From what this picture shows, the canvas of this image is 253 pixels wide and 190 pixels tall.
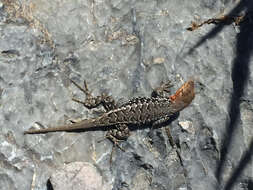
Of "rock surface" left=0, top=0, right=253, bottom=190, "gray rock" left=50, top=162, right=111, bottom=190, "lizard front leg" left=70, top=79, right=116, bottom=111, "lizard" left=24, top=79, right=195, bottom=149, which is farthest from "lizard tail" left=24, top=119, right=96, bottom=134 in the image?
"gray rock" left=50, top=162, right=111, bottom=190

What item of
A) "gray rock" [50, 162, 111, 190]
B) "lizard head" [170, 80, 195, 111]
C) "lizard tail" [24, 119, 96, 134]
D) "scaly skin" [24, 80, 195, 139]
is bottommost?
"gray rock" [50, 162, 111, 190]

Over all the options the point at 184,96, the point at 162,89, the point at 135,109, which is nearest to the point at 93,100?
the point at 135,109

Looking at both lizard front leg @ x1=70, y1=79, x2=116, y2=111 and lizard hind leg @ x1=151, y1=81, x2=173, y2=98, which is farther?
lizard hind leg @ x1=151, y1=81, x2=173, y2=98

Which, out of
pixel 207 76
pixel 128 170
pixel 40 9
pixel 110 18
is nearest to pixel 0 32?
pixel 40 9

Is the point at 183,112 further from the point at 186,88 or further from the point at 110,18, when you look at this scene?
the point at 110,18

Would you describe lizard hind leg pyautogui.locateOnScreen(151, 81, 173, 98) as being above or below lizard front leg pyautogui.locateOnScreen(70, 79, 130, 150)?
above

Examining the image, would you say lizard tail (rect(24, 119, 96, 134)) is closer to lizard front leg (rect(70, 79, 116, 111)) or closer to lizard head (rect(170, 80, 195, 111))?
lizard front leg (rect(70, 79, 116, 111))

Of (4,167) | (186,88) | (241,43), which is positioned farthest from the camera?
(241,43)

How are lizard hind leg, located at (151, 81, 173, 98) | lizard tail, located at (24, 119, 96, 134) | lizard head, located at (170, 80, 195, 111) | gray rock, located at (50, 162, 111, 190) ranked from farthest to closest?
lizard hind leg, located at (151, 81, 173, 98) → lizard head, located at (170, 80, 195, 111) → lizard tail, located at (24, 119, 96, 134) → gray rock, located at (50, 162, 111, 190)
